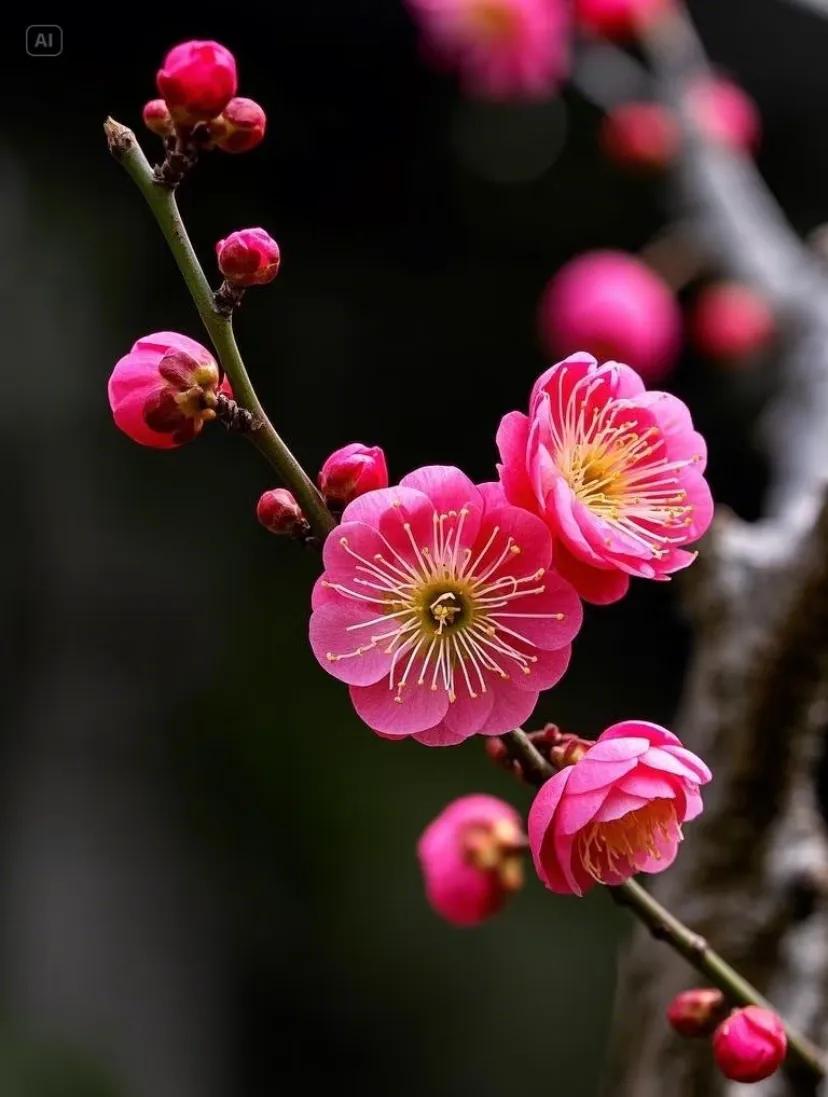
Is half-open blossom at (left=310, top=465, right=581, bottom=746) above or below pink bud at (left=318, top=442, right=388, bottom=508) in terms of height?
below

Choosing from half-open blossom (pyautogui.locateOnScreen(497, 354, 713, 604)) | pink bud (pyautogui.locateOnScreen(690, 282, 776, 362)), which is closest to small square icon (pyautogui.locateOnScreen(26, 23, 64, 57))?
half-open blossom (pyautogui.locateOnScreen(497, 354, 713, 604))

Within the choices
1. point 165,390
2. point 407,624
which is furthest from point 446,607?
point 165,390

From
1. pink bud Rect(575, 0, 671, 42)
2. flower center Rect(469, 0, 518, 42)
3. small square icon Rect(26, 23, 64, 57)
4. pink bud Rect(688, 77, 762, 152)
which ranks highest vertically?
flower center Rect(469, 0, 518, 42)

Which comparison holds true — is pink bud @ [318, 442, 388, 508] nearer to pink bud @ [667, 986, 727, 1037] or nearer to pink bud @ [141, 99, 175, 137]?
pink bud @ [141, 99, 175, 137]

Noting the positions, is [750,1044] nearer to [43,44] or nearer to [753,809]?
[753,809]

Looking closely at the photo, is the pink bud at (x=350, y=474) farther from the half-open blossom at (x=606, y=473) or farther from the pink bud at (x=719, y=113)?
the pink bud at (x=719, y=113)

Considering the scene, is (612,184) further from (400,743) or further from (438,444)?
(400,743)

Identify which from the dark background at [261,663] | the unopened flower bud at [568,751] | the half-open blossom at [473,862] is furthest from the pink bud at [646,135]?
the unopened flower bud at [568,751]

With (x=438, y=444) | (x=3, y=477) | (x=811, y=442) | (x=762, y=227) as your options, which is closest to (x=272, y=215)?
(x=438, y=444)
